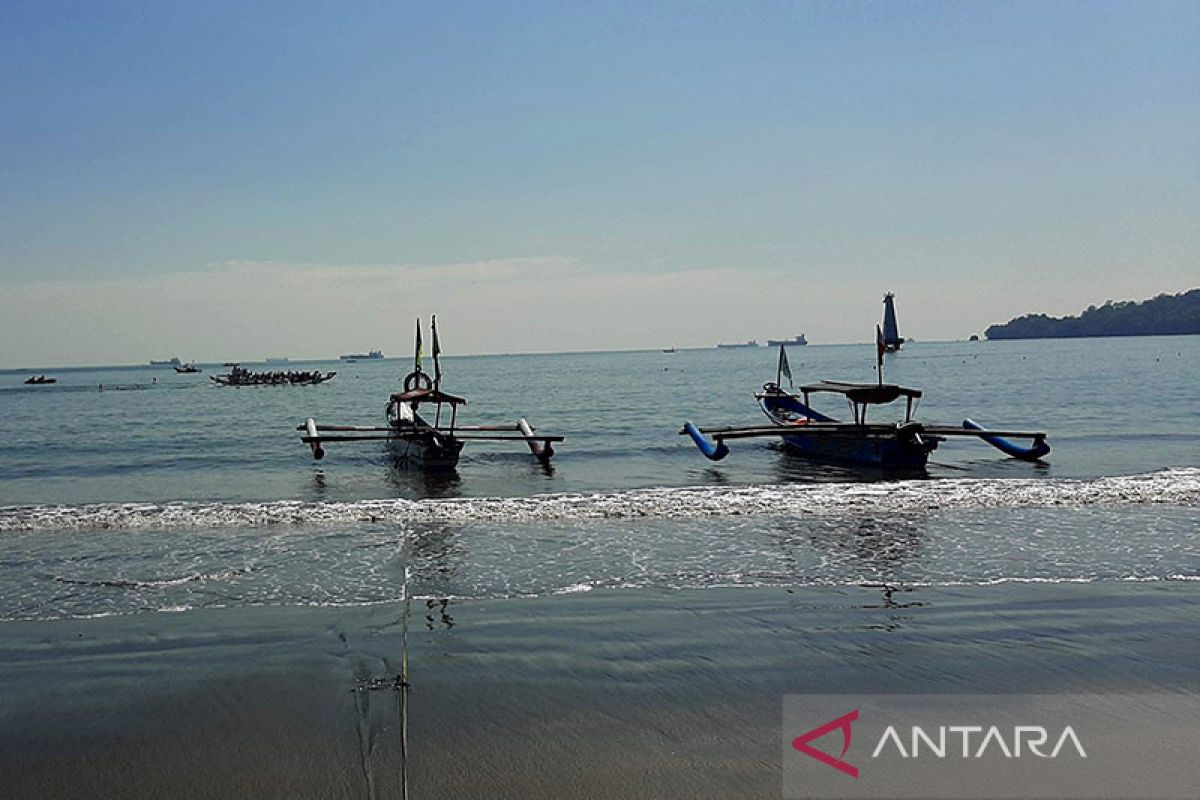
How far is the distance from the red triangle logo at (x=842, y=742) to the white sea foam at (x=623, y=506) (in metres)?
9.46

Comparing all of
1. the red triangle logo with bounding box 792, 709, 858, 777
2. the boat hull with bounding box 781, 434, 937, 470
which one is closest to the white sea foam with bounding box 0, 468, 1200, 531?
the boat hull with bounding box 781, 434, 937, 470

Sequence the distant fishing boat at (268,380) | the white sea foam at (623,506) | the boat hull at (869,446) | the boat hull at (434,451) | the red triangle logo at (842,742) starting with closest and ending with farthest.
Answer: the red triangle logo at (842,742) < the white sea foam at (623,506) < the boat hull at (869,446) < the boat hull at (434,451) < the distant fishing boat at (268,380)

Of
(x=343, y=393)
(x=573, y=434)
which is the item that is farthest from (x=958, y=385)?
(x=343, y=393)

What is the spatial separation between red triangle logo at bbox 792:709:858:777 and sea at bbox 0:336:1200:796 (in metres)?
0.21

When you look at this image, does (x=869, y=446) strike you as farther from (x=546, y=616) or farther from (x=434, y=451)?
(x=546, y=616)

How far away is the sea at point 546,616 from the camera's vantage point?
239 inches

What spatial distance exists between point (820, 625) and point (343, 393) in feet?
251

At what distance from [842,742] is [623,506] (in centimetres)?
1090

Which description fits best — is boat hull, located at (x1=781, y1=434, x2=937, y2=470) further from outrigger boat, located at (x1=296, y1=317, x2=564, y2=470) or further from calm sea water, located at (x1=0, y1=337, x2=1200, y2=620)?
outrigger boat, located at (x1=296, y1=317, x2=564, y2=470)

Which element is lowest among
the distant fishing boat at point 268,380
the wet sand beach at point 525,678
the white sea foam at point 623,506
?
the white sea foam at point 623,506

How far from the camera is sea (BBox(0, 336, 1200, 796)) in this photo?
607 cm

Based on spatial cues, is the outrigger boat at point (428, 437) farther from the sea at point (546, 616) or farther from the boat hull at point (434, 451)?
the sea at point (546, 616)

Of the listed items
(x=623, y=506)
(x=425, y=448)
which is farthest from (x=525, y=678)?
(x=425, y=448)

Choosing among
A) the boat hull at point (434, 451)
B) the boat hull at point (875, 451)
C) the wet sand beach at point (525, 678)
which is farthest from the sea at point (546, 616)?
the boat hull at point (434, 451)
